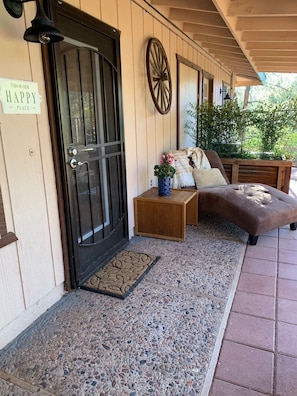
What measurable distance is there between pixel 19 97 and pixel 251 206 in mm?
2318

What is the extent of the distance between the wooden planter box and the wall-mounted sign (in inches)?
141

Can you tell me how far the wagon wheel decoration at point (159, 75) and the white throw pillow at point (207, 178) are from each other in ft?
2.91

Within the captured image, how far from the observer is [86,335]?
179cm

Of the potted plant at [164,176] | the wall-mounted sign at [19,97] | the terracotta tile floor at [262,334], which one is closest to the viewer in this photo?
the terracotta tile floor at [262,334]

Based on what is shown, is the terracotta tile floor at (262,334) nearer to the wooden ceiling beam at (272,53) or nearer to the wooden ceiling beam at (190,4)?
the wooden ceiling beam at (190,4)

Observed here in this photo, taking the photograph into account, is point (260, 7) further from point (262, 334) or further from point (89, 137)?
point (262, 334)

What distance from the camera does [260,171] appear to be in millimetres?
4652

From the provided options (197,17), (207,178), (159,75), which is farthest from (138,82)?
(207,178)

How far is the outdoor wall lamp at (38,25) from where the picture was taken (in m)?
1.52

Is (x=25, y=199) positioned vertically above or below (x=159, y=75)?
below

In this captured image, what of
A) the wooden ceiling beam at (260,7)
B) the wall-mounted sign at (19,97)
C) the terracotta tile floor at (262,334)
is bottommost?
the terracotta tile floor at (262,334)

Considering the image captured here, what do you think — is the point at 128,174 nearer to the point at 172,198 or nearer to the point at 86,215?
the point at 172,198

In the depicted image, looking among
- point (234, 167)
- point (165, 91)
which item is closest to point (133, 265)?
point (165, 91)

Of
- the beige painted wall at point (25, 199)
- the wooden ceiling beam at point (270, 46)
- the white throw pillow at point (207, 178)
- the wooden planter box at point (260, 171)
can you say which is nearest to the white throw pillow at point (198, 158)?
the white throw pillow at point (207, 178)
